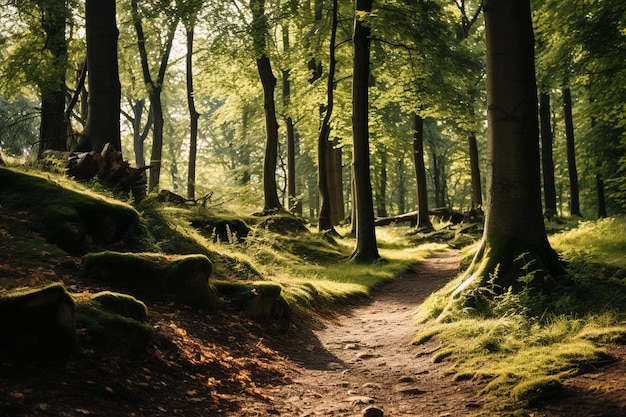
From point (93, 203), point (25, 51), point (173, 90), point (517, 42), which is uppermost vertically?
point (173, 90)

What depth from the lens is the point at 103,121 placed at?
10.9 m

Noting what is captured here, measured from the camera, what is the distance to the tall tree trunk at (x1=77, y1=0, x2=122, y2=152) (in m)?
10.9

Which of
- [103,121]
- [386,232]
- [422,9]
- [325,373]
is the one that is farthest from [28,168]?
[386,232]

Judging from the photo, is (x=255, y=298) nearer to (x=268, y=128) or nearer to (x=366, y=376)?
(x=366, y=376)

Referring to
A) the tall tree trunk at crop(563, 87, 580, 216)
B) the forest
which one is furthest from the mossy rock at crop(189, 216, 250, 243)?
the tall tree trunk at crop(563, 87, 580, 216)

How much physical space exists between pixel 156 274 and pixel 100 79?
6.61 metres

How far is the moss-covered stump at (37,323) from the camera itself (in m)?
3.48

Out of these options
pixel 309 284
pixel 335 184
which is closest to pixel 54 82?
pixel 309 284

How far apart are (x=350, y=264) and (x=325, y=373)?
9119mm

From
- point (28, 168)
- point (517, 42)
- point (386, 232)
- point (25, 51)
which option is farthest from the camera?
point (386, 232)

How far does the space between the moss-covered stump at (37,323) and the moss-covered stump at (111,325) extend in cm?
33

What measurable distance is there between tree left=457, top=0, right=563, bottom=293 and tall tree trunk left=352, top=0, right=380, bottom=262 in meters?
7.64

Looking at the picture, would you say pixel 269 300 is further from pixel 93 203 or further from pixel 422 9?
pixel 422 9

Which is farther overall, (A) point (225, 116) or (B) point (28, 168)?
(A) point (225, 116)
